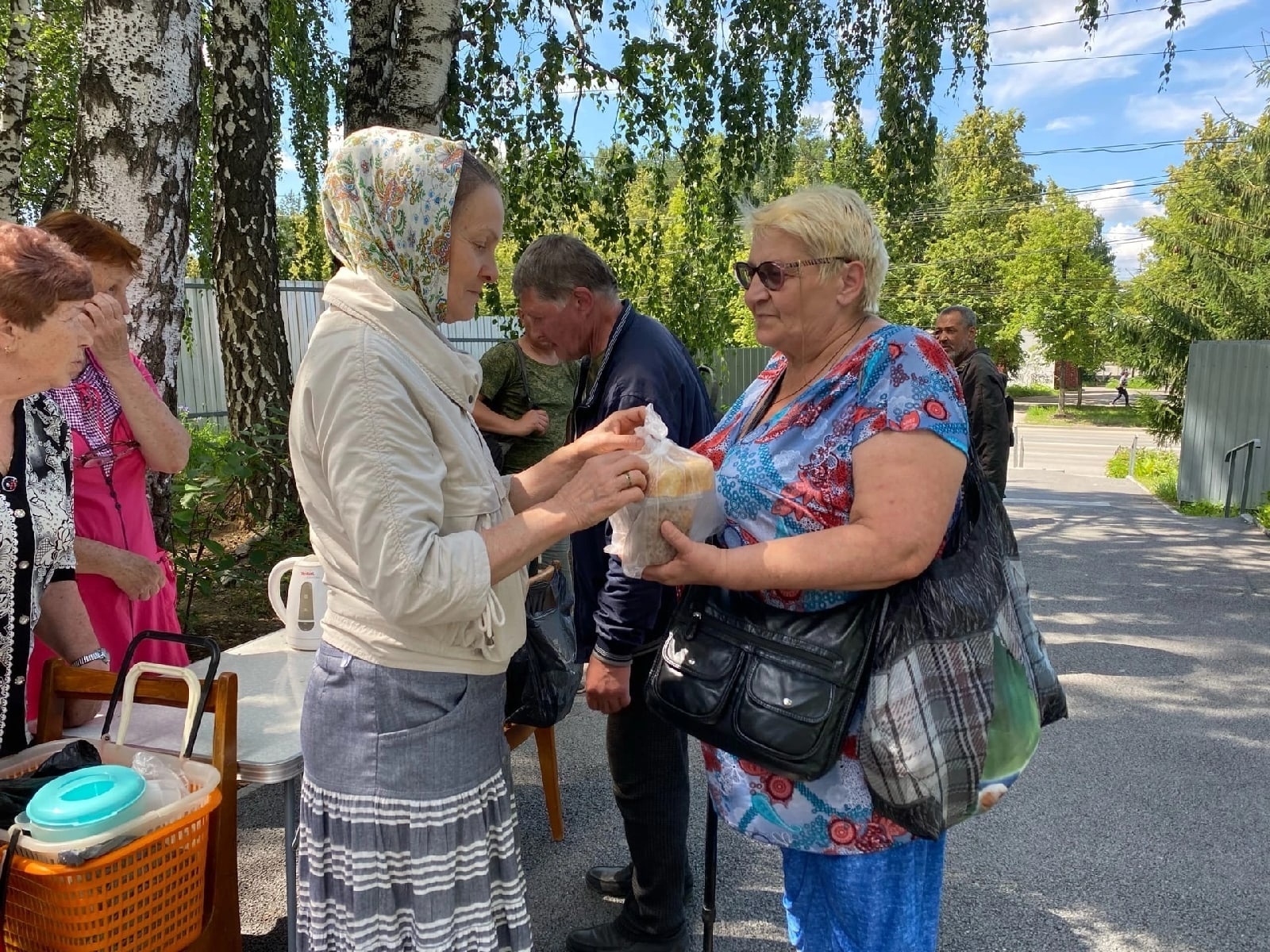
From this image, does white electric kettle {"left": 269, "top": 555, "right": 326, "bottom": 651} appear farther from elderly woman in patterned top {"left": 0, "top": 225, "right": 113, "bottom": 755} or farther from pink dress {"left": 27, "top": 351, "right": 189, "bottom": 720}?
elderly woman in patterned top {"left": 0, "top": 225, "right": 113, "bottom": 755}

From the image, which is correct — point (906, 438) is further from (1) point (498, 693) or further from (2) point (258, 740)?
(2) point (258, 740)

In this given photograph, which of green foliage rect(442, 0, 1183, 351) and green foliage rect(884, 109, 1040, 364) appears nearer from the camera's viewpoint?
green foliage rect(442, 0, 1183, 351)

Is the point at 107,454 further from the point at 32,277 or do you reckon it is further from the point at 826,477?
the point at 826,477

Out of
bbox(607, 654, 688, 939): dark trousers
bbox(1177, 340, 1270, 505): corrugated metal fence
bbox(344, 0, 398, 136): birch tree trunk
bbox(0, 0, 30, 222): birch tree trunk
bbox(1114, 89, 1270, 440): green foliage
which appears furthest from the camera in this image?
bbox(1114, 89, 1270, 440): green foliage

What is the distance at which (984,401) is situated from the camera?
6.30 m

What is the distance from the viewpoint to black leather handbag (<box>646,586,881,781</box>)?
1.49 metres

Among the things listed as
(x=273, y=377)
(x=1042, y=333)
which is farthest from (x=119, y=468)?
(x=1042, y=333)

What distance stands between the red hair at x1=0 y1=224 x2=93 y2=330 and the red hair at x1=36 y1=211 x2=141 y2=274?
2.62 ft

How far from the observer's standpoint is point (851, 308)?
167 centimetres

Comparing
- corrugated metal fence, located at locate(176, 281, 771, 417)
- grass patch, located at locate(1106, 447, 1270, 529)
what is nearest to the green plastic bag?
corrugated metal fence, located at locate(176, 281, 771, 417)

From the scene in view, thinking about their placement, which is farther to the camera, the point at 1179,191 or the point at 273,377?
the point at 1179,191

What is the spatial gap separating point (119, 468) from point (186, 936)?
131 centimetres

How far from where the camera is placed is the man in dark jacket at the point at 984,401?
20.7 feet

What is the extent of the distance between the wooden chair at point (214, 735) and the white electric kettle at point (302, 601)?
0.62 meters
